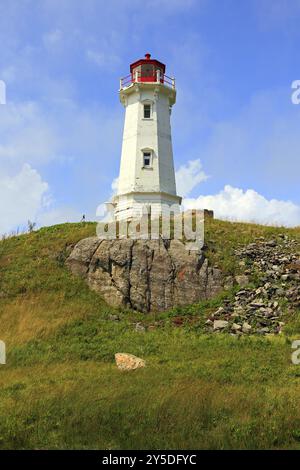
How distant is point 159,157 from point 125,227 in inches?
382

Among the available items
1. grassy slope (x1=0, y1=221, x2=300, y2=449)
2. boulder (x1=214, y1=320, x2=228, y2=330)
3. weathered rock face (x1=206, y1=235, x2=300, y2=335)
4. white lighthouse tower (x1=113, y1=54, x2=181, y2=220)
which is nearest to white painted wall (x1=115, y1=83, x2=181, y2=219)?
white lighthouse tower (x1=113, y1=54, x2=181, y2=220)

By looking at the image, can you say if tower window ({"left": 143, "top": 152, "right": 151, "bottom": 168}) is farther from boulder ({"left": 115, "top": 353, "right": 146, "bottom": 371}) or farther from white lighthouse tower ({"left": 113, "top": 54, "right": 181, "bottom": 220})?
boulder ({"left": 115, "top": 353, "right": 146, "bottom": 371})

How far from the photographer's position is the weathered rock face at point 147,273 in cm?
2411

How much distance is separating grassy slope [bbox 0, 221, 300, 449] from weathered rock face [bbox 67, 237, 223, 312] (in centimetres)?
78

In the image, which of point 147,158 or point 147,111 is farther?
point 147,111

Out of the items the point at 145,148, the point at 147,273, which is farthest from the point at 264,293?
the point at 145,148

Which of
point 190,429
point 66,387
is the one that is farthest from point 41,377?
point 190,429

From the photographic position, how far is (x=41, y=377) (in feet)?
50.9

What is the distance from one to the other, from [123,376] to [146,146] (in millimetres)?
23650

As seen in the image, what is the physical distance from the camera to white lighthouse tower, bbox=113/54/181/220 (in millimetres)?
34688

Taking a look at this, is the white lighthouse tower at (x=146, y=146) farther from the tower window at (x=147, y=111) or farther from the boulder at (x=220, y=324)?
the boulder at (x=220, y=324)

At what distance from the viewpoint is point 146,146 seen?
35.7m

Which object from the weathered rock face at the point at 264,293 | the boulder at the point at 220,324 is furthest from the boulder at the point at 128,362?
the weathered rock face at the point at 264,293

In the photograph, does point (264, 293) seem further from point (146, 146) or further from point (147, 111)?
point (147, 111)
